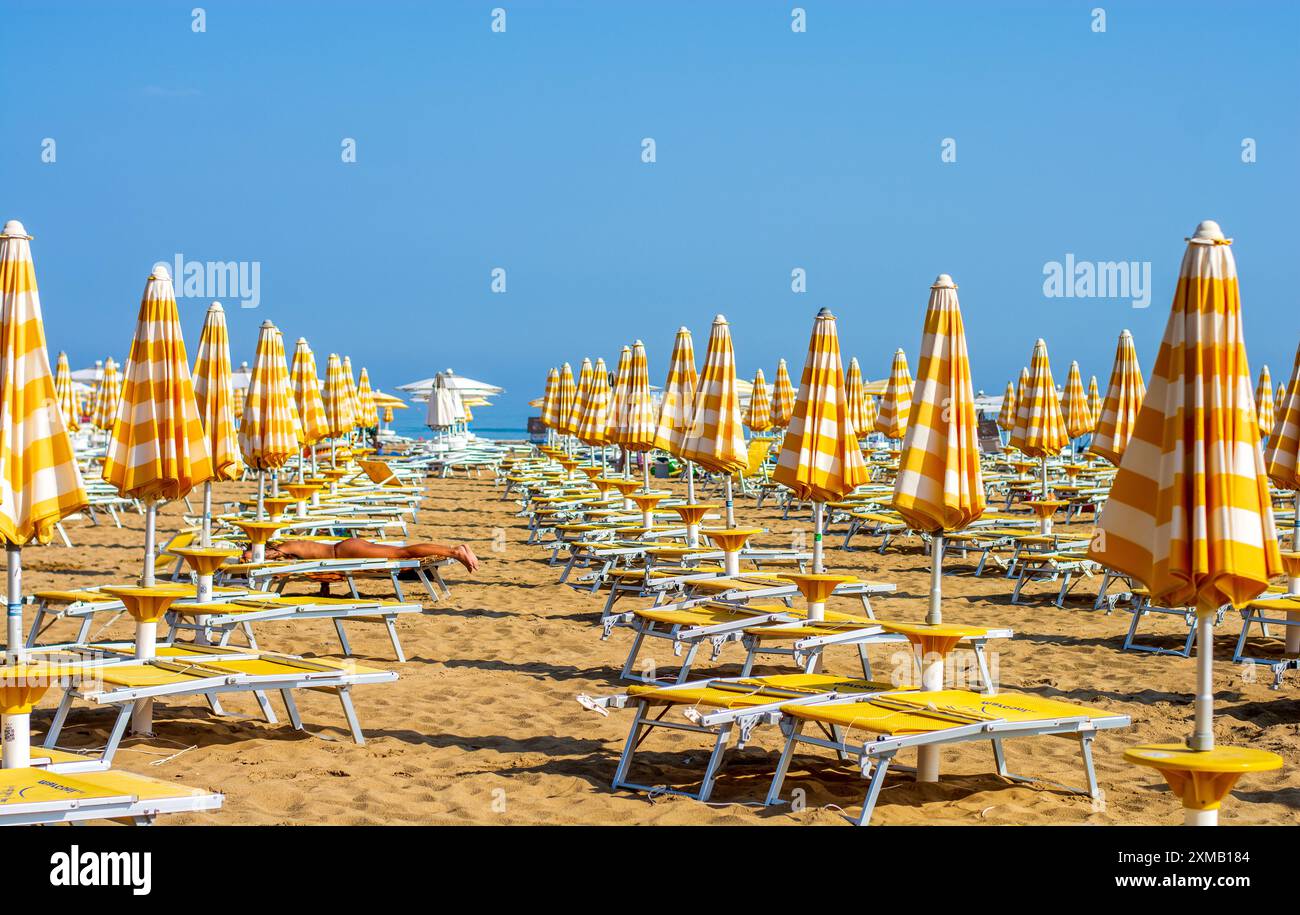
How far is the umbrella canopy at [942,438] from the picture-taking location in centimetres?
643

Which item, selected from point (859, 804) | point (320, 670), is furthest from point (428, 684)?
point (859, 804)

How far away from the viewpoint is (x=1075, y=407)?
18.4 m

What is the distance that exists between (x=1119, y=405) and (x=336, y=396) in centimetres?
1093

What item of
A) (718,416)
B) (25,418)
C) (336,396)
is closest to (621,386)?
(336,396)

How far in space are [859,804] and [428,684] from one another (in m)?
3.45

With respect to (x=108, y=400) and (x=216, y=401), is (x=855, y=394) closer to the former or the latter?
(x=216, y=401)

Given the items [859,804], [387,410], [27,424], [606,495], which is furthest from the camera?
[387,410]

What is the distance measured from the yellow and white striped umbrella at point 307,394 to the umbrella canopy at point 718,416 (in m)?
6.52

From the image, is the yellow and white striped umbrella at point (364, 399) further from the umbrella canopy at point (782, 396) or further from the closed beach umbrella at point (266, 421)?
the closed beach umbrella at point (266, 421)

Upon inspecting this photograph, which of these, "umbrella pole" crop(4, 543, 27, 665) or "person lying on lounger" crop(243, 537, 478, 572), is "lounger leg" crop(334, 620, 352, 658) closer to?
"person lying on lounger" crop(243, 537, 478, 572)

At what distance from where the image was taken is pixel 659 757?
663cm

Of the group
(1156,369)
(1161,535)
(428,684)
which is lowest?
(428,684)

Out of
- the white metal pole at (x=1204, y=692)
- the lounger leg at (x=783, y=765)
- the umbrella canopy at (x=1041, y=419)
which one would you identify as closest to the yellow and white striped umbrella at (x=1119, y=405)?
the umbrella canopy at (x=1041, y=419)
